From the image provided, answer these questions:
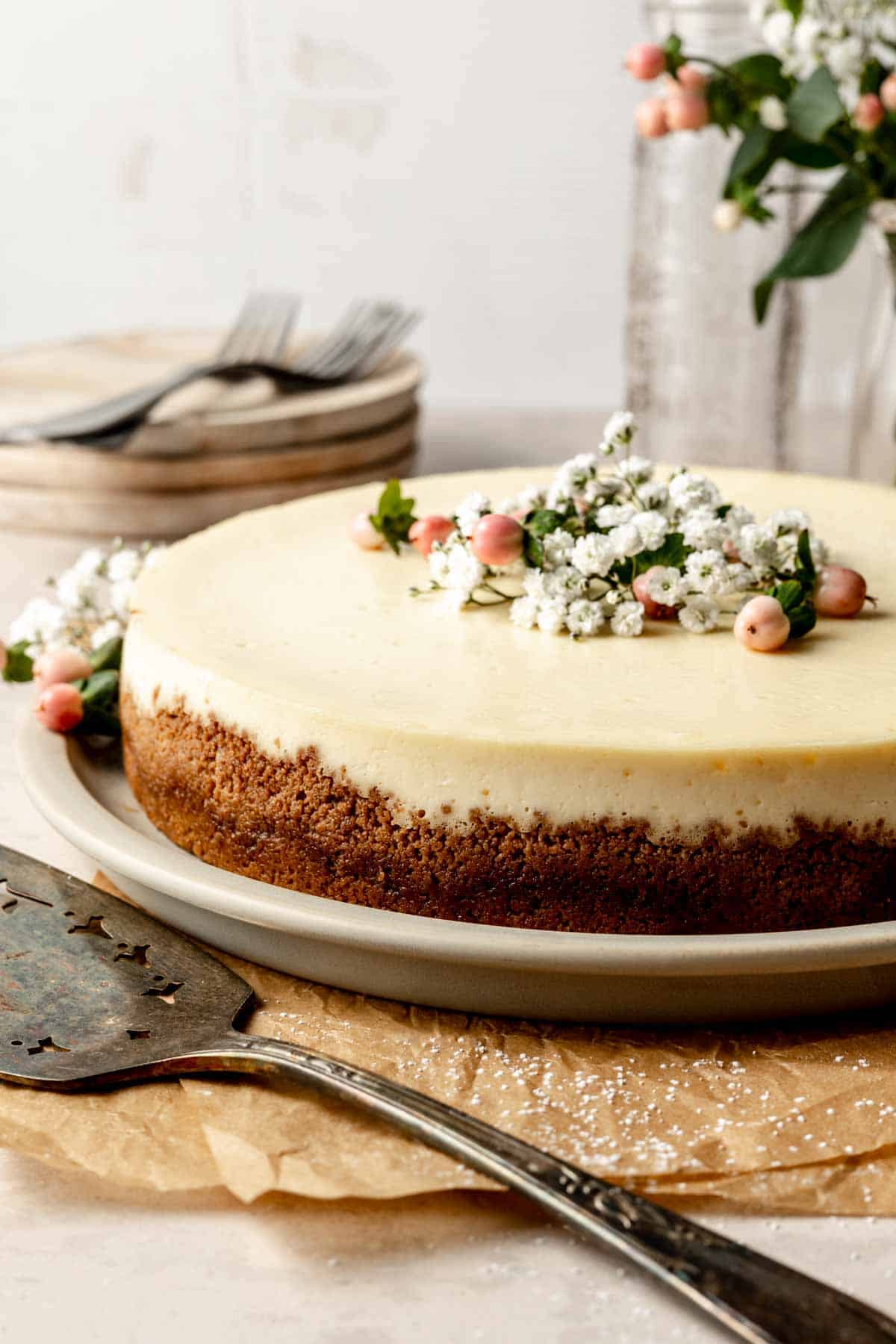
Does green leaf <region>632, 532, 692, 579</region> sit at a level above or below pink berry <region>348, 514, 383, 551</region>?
above

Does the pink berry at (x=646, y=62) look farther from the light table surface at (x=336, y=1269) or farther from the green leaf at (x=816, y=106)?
the light table surface at (x=336, y=1269)

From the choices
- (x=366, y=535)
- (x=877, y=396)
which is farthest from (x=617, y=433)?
(x=877, y=396)

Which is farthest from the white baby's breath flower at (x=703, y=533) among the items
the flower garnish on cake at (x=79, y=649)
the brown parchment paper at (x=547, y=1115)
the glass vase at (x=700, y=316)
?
the glass vase at (x=700, y=316)

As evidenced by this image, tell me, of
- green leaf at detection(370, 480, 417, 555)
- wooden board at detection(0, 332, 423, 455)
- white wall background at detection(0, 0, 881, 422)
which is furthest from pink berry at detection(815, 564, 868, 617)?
white wall background at detection(0, 0, 881, 422)

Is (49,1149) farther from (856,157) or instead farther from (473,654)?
(856,157)

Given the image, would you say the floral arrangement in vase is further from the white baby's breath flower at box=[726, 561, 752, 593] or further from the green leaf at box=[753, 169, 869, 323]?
the white baby's breath flower at box=[726, 561, 752, 593]

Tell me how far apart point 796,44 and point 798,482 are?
1.56ft

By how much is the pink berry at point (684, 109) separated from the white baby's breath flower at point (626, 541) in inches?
24.6

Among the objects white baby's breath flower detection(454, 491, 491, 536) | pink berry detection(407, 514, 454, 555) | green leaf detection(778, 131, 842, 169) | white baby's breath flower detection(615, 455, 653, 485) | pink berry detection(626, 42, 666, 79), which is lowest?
pink berry detection(407, 514, 454, 555)

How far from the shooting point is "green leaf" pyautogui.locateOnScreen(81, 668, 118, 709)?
4.25 ft

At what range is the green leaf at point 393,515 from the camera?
1310 millimetres

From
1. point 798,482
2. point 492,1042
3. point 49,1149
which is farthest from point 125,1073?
point 798,482

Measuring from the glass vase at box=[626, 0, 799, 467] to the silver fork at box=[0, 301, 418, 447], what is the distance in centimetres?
35

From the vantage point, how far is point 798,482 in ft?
4.93
